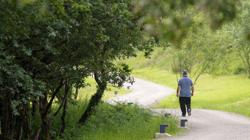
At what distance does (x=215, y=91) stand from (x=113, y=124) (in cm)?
3503

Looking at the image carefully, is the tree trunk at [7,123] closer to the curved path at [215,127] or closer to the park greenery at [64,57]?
the park greenery at [64,57]

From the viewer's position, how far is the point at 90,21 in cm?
1430

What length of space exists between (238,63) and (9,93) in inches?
2698

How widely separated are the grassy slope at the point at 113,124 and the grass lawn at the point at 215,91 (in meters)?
8.59

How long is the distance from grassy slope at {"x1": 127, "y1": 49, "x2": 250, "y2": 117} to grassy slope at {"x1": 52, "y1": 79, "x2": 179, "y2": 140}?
9309 mm

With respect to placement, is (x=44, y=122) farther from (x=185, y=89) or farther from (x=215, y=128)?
(x=215, y=128)

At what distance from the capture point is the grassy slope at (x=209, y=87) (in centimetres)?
3817

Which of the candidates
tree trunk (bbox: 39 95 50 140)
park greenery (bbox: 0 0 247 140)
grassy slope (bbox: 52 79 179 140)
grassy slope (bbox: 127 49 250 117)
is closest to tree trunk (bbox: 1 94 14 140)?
park greenery (bbox: 0 0 247 140)

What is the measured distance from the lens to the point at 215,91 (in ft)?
181

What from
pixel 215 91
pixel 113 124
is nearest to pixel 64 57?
pixel 113 124

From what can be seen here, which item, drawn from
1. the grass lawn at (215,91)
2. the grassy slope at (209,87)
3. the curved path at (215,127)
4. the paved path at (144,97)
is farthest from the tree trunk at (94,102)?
the paved path at (144,97)

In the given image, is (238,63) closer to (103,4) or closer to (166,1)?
(103,4)

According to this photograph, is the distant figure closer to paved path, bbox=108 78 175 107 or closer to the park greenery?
the park greenery

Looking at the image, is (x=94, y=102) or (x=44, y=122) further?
(x=94, y=102)
